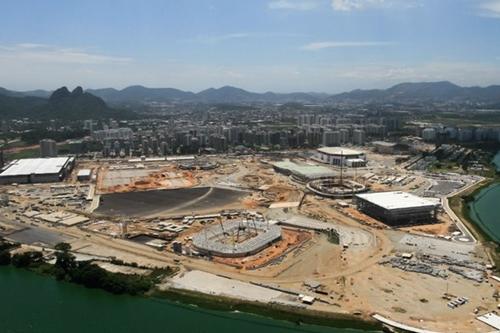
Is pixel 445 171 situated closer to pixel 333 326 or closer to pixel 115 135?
pixel 333 326

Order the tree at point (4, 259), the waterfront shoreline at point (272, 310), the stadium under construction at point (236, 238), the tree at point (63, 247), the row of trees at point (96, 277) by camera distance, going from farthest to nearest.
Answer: the tree at point (63, 247), the stadium under construction at point (236, 238), the tree at point (4, 259), the row of trees at point (96, 277), the waterfront shoreline at point (272, 310)

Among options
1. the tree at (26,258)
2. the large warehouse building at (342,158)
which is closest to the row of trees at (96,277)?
the tree at (26,258)

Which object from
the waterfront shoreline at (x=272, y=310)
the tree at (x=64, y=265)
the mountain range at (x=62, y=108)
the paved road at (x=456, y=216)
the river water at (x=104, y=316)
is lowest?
the river water at (x=104, y=316)

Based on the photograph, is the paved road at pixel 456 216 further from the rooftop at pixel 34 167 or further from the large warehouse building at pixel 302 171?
the rooftop at pixel 34 167

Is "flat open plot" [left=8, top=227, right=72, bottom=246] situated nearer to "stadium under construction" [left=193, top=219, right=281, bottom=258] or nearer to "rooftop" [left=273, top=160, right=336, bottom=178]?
"stadium under construction" [left=193, top=219, right=281, bottom=258]

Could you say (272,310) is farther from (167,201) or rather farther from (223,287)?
(167,201)

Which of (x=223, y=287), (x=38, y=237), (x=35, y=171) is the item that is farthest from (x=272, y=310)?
(x=35, y=171)

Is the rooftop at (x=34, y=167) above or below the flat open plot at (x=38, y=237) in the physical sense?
above
